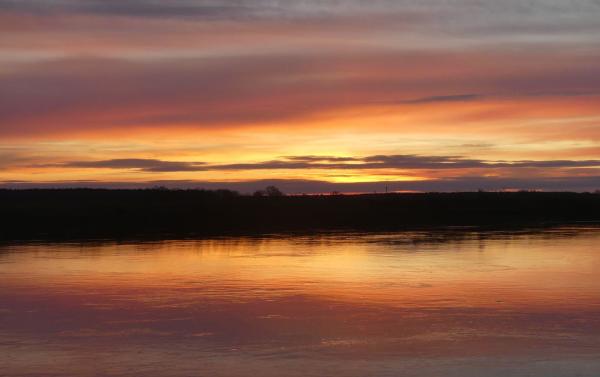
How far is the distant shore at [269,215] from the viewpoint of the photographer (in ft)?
117

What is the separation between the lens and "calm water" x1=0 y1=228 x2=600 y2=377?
10.3m

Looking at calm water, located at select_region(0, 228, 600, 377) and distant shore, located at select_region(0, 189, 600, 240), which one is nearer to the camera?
calm water, located at select_region(0, 228, 600, 377)

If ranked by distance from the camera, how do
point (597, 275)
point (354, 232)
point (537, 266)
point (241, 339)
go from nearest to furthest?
point (241, 339)
point (597, 275)
point (537, 266)
point (354, 232)

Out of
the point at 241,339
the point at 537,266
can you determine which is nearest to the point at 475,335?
the point at 241,339

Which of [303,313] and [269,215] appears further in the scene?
[269,215]

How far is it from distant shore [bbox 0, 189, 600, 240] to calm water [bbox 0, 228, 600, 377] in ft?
39.4

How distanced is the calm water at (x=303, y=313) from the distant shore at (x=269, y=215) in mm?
12005

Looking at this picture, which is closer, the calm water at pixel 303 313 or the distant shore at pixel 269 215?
the calm water at pixel 303 313

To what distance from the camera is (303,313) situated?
13555 mm

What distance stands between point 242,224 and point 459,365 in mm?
30638

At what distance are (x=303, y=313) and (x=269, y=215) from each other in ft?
116

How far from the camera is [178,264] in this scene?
20.6 meters

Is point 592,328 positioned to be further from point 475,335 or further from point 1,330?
point 1,330

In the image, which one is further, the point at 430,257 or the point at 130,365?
the point at 430,257
